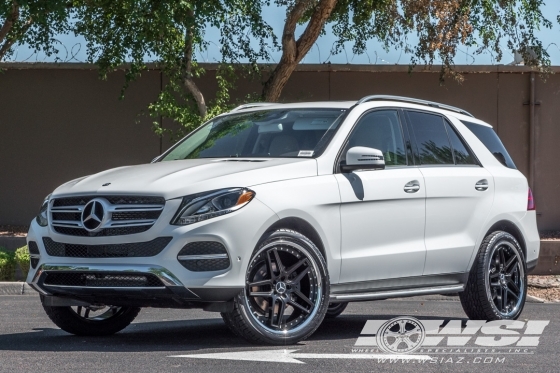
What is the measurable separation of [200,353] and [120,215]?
1.07 meters

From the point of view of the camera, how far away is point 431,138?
9039 millimetres

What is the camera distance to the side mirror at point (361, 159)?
7785mm

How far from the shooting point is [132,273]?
6.98 m

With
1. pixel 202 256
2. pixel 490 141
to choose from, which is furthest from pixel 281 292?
pixel 490 141

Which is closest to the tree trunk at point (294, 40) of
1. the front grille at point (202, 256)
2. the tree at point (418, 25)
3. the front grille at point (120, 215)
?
the tree at point (418, 25)

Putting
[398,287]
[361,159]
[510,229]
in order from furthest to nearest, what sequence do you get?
[510,229] → [398,287] → [361,159]

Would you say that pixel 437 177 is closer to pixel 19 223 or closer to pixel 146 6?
pixel 146 6

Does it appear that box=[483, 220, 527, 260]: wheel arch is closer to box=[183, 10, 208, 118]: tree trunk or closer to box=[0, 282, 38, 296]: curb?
box=[0, 282, 38, 296]: curb

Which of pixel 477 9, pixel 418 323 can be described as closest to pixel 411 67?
pixel 477 9

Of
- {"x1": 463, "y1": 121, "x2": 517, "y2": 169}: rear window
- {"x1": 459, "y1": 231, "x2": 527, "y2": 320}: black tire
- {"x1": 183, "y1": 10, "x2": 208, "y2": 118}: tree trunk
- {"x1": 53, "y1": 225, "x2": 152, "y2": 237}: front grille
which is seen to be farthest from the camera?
{"x1": 183, "y1": 10, "x2": 208, "y2": 118}: tree trunk

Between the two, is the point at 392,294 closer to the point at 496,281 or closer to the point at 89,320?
the point at 496,281

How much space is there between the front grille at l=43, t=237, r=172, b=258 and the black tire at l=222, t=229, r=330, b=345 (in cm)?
63

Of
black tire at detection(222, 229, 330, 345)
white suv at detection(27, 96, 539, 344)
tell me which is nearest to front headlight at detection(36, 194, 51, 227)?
white suv at detection(27, 96, 539, 344)

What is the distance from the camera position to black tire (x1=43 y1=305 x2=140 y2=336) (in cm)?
813
